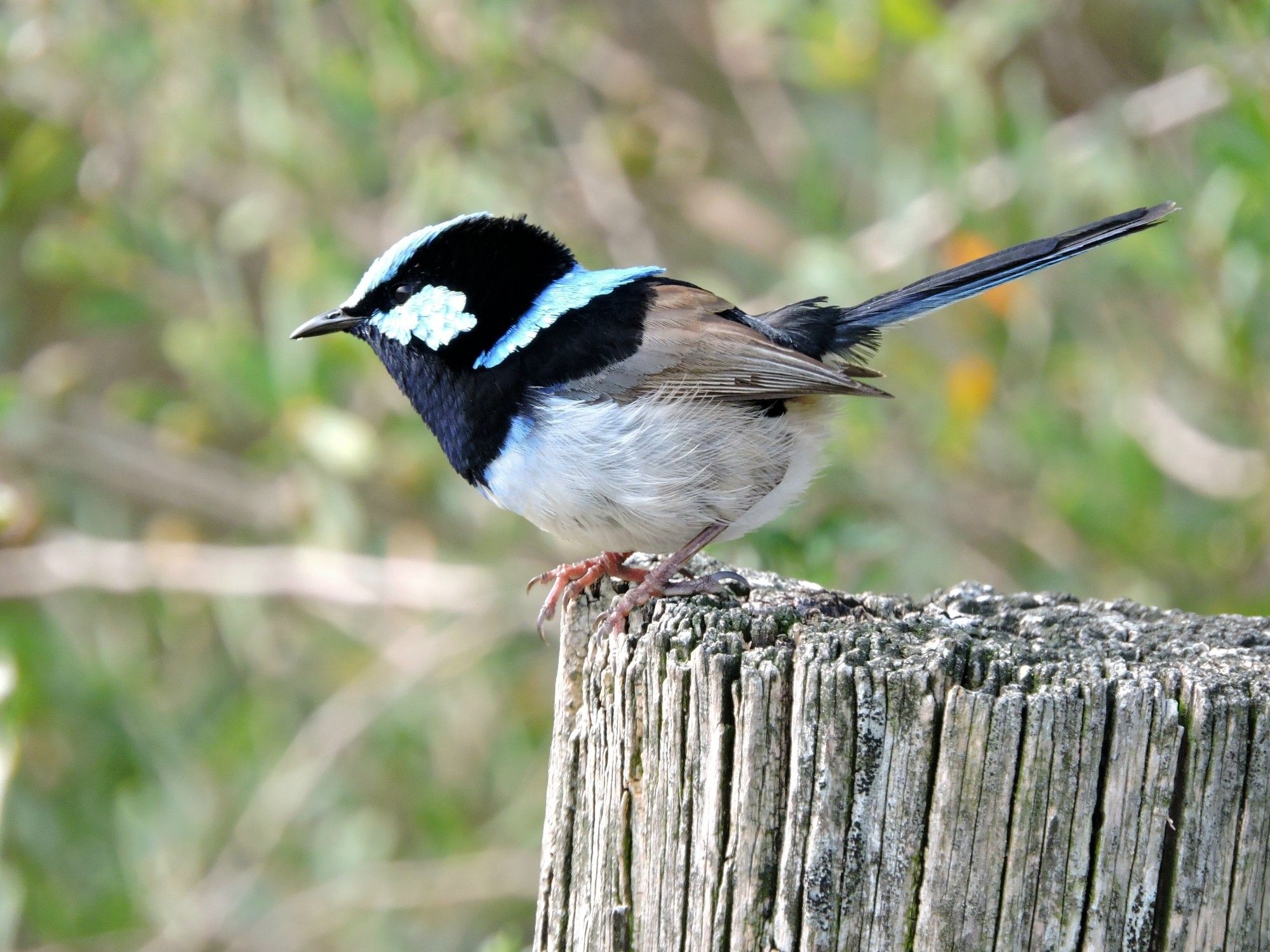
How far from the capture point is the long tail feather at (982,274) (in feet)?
10.9

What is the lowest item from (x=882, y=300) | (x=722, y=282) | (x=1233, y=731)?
(x=1233, y=731)

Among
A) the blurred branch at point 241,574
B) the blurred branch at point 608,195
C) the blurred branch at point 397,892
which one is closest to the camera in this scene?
the blurred branch at point 397,892

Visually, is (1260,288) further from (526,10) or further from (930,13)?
(526,10)

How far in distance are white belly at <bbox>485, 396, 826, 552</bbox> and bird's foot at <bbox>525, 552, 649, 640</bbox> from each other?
0.06 m

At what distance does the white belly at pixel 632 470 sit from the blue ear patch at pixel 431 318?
1.07 feet

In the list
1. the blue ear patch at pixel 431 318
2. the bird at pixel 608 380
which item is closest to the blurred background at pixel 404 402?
the bird at pixel 608 380

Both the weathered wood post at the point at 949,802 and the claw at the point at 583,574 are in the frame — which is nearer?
the weathered wood post at the point at 949,802

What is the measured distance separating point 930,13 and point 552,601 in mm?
3025

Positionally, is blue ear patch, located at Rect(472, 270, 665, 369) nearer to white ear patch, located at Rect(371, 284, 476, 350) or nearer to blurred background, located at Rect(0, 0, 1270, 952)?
white ear patch, located at Rect(371, 284, 476, 350)

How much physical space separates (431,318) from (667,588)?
105 cm

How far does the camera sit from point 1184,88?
5.64 metres

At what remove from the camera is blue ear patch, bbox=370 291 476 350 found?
3.53 meters

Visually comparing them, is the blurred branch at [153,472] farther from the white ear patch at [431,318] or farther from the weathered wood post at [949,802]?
the weathered wood post at [949,802]

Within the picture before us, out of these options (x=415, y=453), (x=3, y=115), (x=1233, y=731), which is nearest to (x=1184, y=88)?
(x=415, y=453)
